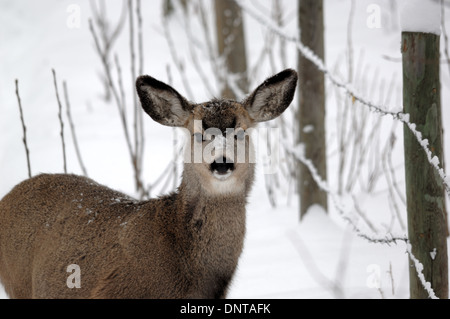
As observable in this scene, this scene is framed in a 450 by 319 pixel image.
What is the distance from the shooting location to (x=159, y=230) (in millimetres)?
3201

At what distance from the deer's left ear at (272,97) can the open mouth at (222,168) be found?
0.49 m

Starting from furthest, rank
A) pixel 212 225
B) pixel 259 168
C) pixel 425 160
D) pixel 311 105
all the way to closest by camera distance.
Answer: pixel 259 168
pixel 311 105
pixel 212 225
pixel 425 160

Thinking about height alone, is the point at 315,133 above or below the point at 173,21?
below

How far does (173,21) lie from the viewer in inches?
570

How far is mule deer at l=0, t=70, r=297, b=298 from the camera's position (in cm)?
308

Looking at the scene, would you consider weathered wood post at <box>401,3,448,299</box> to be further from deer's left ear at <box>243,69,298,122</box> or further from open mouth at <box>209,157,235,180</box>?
open mouth at <box>209,157,235,180</box>

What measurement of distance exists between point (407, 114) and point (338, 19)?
1010 cm

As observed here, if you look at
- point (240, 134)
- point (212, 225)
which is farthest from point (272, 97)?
point (212, 225)

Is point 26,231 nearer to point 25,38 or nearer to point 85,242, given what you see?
point 85,242

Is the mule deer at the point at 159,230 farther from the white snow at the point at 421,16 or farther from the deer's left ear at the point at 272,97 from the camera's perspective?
the white snow at the point at 421,16

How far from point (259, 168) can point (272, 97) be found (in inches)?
154

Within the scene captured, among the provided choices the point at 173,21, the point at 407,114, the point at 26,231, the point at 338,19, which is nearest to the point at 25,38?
the point at 173,21

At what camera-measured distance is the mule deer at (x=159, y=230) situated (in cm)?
308

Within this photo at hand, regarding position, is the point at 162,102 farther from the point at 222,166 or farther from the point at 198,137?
the point at 222,166
